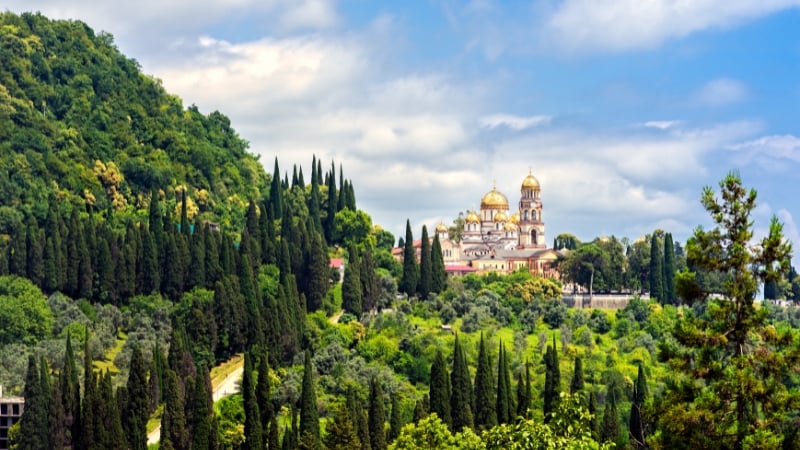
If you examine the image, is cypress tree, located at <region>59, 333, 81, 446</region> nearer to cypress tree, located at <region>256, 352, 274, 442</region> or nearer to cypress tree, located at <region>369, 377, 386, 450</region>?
cypress tree, located at <region>256, 352, 274, 442</region>

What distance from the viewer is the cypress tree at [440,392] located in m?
77.1

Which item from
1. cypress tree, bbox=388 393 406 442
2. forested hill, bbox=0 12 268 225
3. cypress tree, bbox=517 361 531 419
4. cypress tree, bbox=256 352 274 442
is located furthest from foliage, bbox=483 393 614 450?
forested hill, bbox=0 12 268 225

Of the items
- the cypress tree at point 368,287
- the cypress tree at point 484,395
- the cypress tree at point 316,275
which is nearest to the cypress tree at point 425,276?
the cypress tree at point 368,287

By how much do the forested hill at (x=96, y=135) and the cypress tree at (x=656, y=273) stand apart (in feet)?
106

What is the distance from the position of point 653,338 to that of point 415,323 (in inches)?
609

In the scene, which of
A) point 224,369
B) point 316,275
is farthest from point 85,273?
point 316,275

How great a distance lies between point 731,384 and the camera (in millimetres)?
30766

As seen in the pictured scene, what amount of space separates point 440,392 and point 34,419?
64.4 ft

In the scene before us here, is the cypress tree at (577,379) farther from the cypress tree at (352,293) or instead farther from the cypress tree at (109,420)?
the cypress tree at (109,420)

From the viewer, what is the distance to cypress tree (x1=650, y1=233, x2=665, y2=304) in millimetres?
108125

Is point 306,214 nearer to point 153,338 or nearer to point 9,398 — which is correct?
point 153,338

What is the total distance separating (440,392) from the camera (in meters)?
77.7

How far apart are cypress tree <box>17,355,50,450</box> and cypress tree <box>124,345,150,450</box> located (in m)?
3.70

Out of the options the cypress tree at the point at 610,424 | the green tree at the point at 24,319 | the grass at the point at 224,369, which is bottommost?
the cypress tree at the point at 610,424
